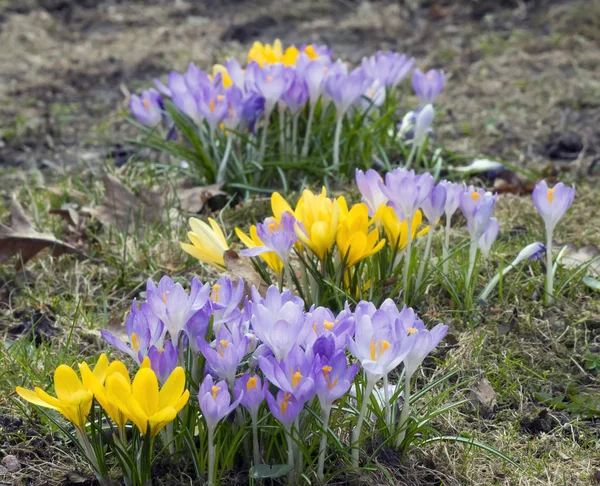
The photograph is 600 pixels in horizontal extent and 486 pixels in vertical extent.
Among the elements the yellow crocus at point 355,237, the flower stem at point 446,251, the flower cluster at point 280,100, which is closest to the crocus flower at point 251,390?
the yellow crocus at point 355,237

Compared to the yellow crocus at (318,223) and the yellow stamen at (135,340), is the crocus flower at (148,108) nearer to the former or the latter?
the yellow crocus at (318,223)

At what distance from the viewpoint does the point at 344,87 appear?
2.96 meters

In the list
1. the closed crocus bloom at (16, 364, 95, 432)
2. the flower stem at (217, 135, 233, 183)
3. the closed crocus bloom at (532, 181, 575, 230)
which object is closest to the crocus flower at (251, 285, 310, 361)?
the closed crocus bloom at (16, 364, 95, 432)

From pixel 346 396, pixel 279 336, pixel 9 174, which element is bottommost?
pixel 9 174

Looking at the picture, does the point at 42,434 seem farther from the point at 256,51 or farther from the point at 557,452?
the point at 256,51

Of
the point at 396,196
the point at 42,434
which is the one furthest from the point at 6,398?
the point at 396,196

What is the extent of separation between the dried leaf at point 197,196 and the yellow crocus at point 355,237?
3.72 ft

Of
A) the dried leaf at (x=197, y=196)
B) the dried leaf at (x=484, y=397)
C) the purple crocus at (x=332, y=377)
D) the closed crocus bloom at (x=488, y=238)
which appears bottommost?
the dried leaf at (x=484, y=397)

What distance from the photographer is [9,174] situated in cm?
400

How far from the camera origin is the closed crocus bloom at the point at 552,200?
232cm

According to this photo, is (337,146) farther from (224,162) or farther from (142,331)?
(142,331)

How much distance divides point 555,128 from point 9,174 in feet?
8.99

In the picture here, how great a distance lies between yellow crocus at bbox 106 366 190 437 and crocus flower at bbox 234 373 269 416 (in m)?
0.13

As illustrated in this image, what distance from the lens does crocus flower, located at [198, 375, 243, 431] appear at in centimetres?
157
